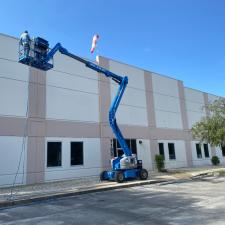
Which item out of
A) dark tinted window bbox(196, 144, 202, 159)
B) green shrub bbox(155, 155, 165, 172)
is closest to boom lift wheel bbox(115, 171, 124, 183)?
green shrub bbox(155, 155, 165, 172)

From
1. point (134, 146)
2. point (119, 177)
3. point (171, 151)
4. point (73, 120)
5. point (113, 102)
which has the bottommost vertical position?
point (119, 177)

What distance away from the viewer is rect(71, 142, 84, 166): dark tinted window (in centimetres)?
2041

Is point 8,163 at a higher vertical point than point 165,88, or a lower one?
lower

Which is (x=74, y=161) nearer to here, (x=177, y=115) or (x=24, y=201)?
(x=24, y=201)

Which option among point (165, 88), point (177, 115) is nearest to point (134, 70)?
point (165, 88)

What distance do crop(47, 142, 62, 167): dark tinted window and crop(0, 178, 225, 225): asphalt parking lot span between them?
295 inches

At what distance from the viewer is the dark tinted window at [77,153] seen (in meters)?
20.4

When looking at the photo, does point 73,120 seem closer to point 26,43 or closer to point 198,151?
point 26,43

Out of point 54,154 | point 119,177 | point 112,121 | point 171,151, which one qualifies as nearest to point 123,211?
point 119,177

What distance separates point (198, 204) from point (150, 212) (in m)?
2.13

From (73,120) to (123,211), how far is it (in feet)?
42.1

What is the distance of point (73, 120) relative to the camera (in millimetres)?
20969

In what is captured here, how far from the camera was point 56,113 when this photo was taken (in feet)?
65.7

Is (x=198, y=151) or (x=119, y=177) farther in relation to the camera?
(x=198, y=151)
